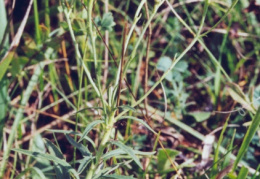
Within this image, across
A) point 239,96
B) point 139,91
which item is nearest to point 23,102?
point 139,91

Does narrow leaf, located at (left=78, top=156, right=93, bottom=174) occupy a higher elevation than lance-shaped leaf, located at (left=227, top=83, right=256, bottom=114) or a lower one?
higher

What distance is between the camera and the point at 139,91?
140 cm

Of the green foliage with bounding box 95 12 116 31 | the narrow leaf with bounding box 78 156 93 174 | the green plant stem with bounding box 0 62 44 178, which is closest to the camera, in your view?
the narrow leaf with bounding box 78 156 93 174

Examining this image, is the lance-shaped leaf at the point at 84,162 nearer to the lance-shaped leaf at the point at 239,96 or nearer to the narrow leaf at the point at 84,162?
the narrow leaf at the point at 84,162

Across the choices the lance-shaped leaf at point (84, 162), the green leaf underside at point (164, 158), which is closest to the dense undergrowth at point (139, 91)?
the green leaf underside at point (164, 158)

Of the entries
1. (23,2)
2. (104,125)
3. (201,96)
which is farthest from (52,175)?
(23,2)

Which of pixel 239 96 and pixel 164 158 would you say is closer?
pixel 164 158

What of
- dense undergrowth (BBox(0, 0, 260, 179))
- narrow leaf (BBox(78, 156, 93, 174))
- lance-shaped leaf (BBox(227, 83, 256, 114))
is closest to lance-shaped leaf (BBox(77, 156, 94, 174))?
narrow leaf (BBox(78, 156, 93, 174))

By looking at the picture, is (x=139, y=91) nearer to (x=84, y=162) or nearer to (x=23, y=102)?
(x=23, y=102)

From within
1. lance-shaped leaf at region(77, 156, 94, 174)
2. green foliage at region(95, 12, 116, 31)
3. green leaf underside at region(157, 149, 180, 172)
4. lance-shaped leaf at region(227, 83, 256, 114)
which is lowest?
green leaf underside at region(157, 149, 180, 172)

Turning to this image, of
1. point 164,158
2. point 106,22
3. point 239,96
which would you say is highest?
point 106,22

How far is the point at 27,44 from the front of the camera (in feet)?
4.53

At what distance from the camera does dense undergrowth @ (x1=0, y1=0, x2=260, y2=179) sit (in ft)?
3.85

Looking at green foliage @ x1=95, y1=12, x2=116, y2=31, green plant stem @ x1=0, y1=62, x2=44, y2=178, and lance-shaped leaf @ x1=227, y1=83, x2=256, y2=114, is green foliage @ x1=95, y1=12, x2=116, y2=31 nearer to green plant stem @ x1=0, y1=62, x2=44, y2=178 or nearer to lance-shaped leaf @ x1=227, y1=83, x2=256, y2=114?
green plant stem @ x1=0, y1=62, x2=44, y2=178
